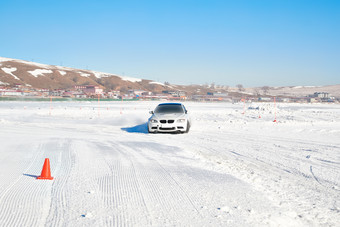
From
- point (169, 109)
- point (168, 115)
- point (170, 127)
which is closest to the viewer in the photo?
point (170, 127)

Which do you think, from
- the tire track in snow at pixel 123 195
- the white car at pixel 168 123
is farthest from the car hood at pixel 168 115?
the tire track in snow at pixel 123 195

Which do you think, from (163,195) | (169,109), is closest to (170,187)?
(163,195)

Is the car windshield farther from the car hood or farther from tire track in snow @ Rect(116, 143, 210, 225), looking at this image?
tire track in snow @ Rect(116, 143, 210, 225)

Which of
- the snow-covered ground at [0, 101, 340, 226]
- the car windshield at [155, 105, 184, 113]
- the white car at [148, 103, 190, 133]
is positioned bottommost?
the snow-covered ground at [0, 101, 340, 226]

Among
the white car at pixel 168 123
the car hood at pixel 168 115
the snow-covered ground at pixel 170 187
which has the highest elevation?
the car hood at pixel 168 115

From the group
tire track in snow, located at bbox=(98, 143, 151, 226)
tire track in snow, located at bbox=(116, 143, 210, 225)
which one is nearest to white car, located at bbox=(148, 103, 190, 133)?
tire track in snow, located at bbox=(116, 143, 210, 225)

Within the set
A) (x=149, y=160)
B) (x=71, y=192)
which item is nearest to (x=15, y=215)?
(x=71, y=192)

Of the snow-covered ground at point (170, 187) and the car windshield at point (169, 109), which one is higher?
the car windshield at point (169, 109)

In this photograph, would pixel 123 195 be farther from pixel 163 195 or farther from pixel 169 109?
pixel 169 109

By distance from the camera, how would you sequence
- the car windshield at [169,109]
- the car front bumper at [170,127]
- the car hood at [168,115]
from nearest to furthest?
the car front bumper at [170,127] → the car hood at [168,115] → the car windshield at [169,109]

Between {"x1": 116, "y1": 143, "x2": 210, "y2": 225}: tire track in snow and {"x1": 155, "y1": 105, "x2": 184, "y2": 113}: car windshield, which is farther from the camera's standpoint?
{"x1": 155, "y1": 105, "x2": 184, "y2": 113}: car windshield

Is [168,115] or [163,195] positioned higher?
[168,115]

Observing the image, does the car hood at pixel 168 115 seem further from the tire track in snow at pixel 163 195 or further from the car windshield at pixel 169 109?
the tire track in snow at pixel 163 195

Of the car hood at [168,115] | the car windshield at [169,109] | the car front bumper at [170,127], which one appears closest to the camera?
the car front bumper at [170,127]
